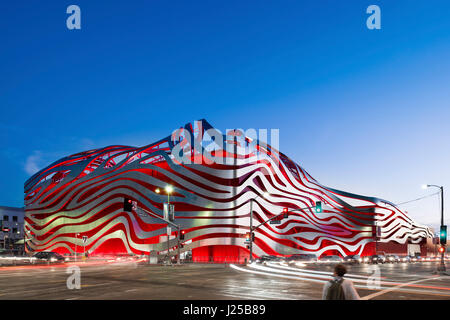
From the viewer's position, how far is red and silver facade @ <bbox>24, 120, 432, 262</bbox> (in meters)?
69.4

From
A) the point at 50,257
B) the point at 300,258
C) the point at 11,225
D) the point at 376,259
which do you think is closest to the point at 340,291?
the point at 300,258

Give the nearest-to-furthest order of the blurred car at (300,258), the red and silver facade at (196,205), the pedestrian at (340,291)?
1. the pedestrian at (340,291)
2. the blurred car at (300,258)
3. the red and silver facade at (196,205)

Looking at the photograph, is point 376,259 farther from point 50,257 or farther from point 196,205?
point 50,257

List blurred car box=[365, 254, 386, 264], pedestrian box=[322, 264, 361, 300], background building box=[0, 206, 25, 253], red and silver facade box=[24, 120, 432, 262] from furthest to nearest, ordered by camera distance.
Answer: background building box=[0, 206, 25, 253] → red and silver facade box=[24, 120, 432, 262] → blurred car box=[365, 254, 386, 264] → pedestrian box=[322, 264, 361, 300]

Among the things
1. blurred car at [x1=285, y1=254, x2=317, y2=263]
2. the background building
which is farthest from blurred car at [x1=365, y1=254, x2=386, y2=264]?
the background building

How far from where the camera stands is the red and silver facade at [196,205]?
69438 millimetres

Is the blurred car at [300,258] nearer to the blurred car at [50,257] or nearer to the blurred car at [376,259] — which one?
the blurred car at [376,259]

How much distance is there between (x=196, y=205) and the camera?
2783 inches

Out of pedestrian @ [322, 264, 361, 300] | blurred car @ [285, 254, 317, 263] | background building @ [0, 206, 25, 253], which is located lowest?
background building @ [0, 206, 25, 253]

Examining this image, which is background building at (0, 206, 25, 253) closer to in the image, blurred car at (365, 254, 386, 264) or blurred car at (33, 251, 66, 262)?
blurred car at (33, 251, 66, 262)

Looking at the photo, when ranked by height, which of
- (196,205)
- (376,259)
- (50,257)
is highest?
(196,205)

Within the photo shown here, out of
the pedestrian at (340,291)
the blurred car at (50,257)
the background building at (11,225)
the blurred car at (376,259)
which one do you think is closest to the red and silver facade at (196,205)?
the blurred car at (376,259)

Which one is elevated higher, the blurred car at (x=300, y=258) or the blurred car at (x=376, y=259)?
the blurred car at (x=300, y=258)
